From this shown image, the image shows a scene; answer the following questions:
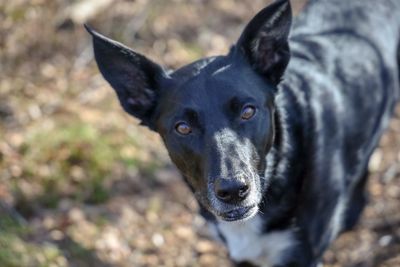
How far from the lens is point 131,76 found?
13.8 feet

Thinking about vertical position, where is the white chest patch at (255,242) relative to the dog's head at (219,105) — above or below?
below

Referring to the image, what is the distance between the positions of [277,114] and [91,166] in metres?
2.41

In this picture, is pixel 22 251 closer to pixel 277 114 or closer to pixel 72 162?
pixel 72 162

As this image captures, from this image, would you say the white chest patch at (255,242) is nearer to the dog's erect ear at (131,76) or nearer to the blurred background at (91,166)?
the dog's erect ear at (131,76)

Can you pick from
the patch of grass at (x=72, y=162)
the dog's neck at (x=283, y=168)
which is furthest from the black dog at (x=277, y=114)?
the patch of grass at (x=72, y=162)

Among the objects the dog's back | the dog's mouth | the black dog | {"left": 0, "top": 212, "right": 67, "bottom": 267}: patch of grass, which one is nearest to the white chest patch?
the black dog

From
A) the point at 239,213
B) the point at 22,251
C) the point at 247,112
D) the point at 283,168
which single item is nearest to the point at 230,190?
the point at 239,213

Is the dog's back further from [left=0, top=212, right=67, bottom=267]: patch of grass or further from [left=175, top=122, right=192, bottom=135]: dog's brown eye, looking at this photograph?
[left=0, top=212, right=67, bottom=267]: patch of grass

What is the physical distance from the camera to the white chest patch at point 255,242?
4.40 m

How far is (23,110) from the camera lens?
656cm

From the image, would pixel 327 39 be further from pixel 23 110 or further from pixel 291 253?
pixel 23 110

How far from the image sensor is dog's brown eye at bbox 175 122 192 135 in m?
3.81

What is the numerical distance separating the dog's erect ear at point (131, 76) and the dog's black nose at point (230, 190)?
91 centimetres

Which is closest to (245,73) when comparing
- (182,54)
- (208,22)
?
(182,54)
